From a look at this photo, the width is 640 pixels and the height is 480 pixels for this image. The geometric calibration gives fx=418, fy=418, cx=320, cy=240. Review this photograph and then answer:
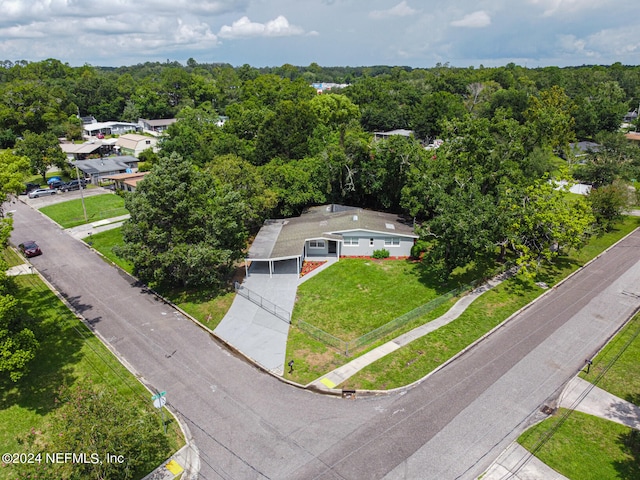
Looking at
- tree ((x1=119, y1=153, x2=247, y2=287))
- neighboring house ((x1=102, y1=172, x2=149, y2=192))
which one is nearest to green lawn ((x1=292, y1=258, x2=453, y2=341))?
tree ((x1=119, y1=153, x2=247, y2=287))

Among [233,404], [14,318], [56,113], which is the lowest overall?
[233,404]

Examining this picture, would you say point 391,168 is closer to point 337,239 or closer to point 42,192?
point 337,239

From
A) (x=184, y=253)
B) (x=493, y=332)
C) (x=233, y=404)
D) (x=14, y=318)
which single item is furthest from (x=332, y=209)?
(x=14, y=318)

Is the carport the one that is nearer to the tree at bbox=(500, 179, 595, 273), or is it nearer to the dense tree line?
the dense tree line

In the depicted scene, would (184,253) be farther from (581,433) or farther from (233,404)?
(581,433)

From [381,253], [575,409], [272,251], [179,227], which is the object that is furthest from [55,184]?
[575,409]
